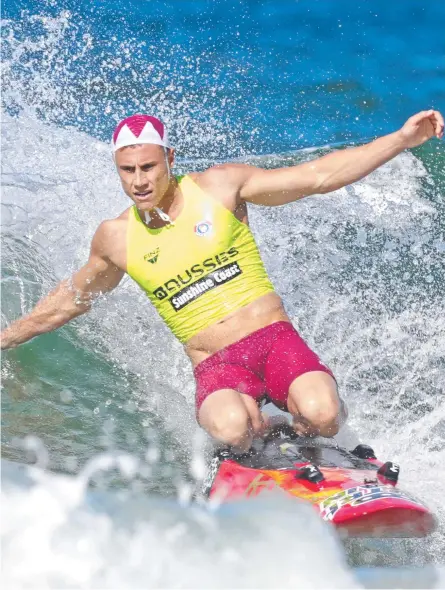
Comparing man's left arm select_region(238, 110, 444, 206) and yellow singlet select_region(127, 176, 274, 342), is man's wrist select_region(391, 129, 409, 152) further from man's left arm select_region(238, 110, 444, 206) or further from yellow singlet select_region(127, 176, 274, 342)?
yellow singlet select_region(127, 176, 274, 342)

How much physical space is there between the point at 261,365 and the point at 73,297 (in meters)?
1.20

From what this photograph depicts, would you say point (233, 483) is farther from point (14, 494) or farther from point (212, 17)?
point (212, 17)

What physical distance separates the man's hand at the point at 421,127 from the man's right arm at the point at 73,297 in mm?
1804

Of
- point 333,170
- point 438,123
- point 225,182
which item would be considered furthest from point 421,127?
point 225,182

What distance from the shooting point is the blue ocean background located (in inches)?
164

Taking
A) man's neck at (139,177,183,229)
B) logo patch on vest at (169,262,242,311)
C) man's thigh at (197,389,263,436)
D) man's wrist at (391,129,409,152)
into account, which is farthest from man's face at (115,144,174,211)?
man's wrist at (391,129,409,152)

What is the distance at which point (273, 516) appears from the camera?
443 centimetres

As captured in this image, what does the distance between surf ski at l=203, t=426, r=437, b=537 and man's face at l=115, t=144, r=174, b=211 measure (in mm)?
1449

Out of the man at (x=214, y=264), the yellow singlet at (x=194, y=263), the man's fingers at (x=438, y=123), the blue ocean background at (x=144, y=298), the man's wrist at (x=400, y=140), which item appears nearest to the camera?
the blue ocean background at (x=144, y=298)

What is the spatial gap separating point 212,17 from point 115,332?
6789mm

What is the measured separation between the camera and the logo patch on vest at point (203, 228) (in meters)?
5.23

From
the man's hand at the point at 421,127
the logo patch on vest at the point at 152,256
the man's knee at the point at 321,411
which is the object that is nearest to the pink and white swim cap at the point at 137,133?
the logo patch on vest at the point at 152,256

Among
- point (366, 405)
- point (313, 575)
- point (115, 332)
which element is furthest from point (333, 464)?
point (115, 332)

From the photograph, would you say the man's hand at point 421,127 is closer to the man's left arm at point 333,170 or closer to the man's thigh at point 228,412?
the man's left arm at point 333,170
